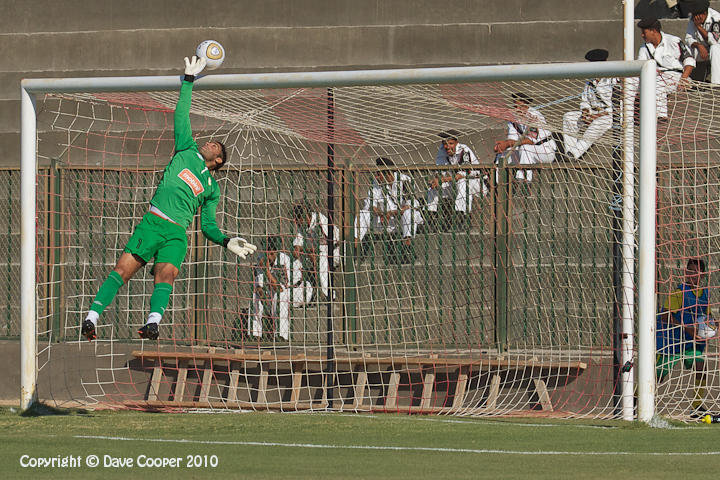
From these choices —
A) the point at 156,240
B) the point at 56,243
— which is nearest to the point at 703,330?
the point at 156,240

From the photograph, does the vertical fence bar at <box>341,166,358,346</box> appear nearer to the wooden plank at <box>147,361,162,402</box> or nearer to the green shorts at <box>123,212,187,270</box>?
the wooden plank at <box>147,361,162,402</box>

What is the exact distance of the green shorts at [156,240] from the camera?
28.5ft

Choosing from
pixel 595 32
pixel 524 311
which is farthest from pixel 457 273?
pixel 595 32

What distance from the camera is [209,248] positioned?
11.3 metres

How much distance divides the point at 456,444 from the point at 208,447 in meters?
1.55

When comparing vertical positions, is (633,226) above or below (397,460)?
above

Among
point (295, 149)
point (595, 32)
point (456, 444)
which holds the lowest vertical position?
point (456, 444)

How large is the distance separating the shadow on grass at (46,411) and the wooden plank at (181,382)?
45.9 inches

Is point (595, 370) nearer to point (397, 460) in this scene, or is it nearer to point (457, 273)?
Result: point (457, 273)

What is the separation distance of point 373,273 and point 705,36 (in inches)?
190

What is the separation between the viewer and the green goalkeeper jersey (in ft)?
28.7

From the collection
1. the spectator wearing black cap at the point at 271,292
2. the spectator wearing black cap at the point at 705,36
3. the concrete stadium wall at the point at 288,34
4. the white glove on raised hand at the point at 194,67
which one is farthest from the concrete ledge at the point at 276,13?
the white glove on raised hand at the point at 194,67

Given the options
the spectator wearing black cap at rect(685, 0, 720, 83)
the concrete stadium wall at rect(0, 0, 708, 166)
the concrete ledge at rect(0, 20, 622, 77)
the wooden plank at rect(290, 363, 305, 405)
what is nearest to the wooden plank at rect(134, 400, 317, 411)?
the wooden plank at rect(290, 363, 305, 405)

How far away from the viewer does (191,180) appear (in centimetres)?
882
